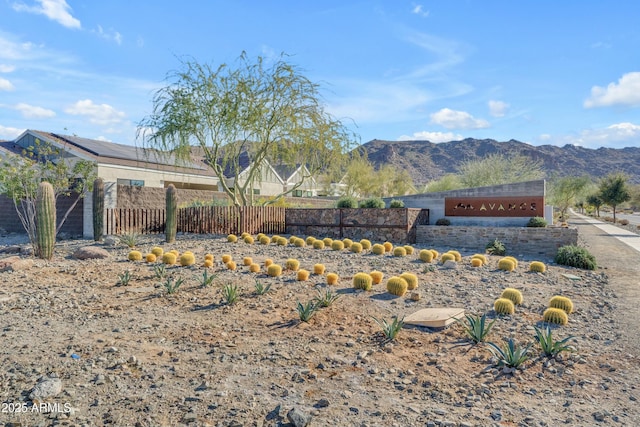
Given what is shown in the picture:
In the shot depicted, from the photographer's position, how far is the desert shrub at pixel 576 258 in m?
12.5

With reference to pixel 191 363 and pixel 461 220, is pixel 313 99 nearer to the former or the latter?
pixel 461 220

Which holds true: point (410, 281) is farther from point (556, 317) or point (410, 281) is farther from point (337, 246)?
point (337, 246)

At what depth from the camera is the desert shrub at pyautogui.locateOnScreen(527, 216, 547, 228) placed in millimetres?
17109

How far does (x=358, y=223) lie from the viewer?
18.0 m

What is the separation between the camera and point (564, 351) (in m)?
5.09

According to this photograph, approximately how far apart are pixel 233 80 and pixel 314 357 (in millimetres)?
14843

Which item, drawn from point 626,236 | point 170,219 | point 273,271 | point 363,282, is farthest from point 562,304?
point 626,236

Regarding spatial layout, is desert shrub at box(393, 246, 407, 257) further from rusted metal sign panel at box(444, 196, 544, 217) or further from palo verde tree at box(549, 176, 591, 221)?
palo verde tree at box(549, 176, 591, 221)

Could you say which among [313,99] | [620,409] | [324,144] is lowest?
[620,409]

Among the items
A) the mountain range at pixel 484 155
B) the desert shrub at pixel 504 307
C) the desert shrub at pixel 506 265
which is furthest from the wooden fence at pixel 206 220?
the mountain range at pixel 484 155

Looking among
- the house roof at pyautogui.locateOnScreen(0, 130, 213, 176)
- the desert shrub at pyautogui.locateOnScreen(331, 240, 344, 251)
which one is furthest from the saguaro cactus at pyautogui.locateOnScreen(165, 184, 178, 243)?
the house roof at pyautogui.locateOnScreen(0, 130, 213, 176)

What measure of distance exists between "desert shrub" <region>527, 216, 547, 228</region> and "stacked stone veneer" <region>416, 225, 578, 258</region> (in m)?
1.09

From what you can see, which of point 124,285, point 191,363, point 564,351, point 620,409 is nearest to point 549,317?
point 564,351

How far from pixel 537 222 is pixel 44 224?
1659 centimetres
